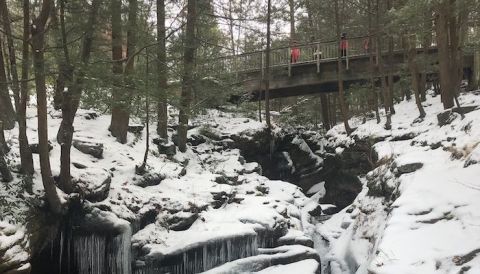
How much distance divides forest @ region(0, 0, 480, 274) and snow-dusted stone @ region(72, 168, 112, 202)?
41 millimetres

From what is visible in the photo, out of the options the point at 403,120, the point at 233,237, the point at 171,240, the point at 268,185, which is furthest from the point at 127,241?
the point at 403,120

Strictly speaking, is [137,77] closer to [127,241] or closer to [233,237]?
[127,241]

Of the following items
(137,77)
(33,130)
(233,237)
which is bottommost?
(233,237)

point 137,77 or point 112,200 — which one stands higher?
point 137,77

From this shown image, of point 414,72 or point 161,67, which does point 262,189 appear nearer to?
point 161,67

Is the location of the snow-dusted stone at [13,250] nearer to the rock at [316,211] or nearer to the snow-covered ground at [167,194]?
the snow-covered ground at [167,194]

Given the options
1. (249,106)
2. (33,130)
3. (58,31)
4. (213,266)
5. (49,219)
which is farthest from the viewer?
(249,106)

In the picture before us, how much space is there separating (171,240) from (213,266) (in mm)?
976

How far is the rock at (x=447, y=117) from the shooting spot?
11730mm

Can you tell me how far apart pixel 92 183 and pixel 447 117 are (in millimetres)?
9299

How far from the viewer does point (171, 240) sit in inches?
349

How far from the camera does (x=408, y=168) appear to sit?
30.0 ft

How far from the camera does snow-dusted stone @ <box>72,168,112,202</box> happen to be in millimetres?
8516

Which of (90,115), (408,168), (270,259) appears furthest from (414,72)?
(90,115)
